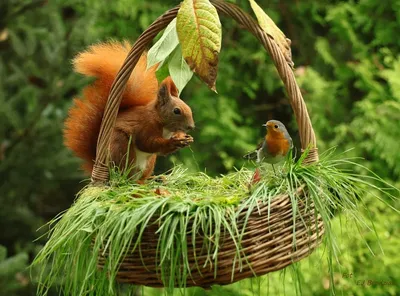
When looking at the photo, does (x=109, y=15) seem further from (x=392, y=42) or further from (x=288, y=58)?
(x=288, y=58)

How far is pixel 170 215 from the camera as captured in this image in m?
1.38

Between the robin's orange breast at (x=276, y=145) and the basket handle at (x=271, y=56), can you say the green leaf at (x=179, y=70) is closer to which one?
the basket handle at (x=271, y=56)

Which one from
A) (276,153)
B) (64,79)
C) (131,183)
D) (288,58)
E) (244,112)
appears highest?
(288,58)

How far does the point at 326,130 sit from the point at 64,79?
124cm

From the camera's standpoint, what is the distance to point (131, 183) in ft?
5.32

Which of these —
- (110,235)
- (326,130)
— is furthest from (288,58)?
(326,130)

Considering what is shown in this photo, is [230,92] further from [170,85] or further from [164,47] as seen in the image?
[164,47]

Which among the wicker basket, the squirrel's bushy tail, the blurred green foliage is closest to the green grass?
the wicker basket

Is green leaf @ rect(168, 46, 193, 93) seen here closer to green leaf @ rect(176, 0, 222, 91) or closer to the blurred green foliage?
green leaf @ rect(176, 0, 222, 91)

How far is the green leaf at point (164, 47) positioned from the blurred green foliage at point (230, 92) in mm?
1383

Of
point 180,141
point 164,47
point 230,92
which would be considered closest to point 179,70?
point 164,47

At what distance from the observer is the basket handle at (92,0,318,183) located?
1511 mm

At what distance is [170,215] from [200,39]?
0.36 meters

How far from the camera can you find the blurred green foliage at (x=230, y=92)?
3123 millimetres
